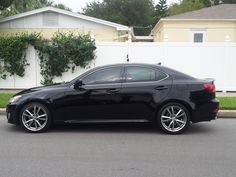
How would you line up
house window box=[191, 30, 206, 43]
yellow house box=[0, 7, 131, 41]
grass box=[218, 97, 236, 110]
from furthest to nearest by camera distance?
house window box=[191, 30, 206, 43] → yellow house box=[0, 7, 131, 41] → grass box=[218, 97, 236, 110]

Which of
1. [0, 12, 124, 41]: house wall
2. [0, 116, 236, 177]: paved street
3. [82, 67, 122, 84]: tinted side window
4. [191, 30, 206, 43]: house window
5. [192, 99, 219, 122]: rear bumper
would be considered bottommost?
[0, 116, 236, 177]: paved street

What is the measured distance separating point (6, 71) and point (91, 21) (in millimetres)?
8077

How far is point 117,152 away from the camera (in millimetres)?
6941

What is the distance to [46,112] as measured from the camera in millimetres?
8602

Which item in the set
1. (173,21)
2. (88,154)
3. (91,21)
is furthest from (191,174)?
(173,21)

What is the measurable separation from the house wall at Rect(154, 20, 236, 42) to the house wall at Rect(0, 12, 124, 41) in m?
4.09

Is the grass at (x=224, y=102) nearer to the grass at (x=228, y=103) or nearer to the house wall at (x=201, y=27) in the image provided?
the grass at (x=228, y=103)

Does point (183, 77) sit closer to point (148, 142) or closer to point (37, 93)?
point (148, 142)

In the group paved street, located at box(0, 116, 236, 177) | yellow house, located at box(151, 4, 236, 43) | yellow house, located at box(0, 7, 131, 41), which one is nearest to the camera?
paved street, located at box(0, 116, 236, 177)

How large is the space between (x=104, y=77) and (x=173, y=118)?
1.73 meters

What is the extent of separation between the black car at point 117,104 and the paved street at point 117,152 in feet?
1.01

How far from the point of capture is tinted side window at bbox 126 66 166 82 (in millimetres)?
8820

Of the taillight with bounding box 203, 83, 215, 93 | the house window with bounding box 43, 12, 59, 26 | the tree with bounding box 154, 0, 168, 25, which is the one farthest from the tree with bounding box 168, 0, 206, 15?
the taillight with bounding box 203, 83, 215, 93

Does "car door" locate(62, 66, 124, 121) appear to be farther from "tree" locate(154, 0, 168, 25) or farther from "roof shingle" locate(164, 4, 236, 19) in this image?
"tree" locate(154, 0, 168, 25)
